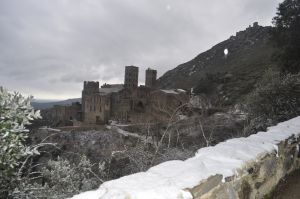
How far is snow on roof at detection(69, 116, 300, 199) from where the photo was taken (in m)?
2.36

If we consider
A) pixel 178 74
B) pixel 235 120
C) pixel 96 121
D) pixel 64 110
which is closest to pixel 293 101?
pixel 235 120

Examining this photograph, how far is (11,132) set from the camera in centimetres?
379

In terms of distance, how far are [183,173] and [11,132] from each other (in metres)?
2.16

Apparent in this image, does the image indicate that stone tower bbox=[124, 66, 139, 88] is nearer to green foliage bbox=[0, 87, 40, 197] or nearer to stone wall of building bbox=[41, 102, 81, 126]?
stone wall of building bbox=[41, 102, 81, 126]

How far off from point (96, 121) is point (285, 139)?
5752 cm

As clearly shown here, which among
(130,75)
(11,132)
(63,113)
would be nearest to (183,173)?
(11,132)

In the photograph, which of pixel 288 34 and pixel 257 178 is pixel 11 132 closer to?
pixel 257 178

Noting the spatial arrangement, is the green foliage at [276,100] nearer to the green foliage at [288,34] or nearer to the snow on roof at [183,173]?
the snow on roof at [183,173]

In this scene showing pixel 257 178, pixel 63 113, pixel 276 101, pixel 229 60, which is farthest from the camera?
pixel 229 60

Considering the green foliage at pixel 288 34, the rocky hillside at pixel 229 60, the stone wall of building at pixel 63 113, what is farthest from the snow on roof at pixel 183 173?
the rocky hillside at pixel 229 60

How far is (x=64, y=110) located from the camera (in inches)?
2598

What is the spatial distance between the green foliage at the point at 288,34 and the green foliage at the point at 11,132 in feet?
70.3

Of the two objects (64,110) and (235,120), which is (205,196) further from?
(64,110)

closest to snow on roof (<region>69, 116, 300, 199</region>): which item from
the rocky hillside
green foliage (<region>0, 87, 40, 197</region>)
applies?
green foliage (<region>0, 87, 40, 197</region>)
